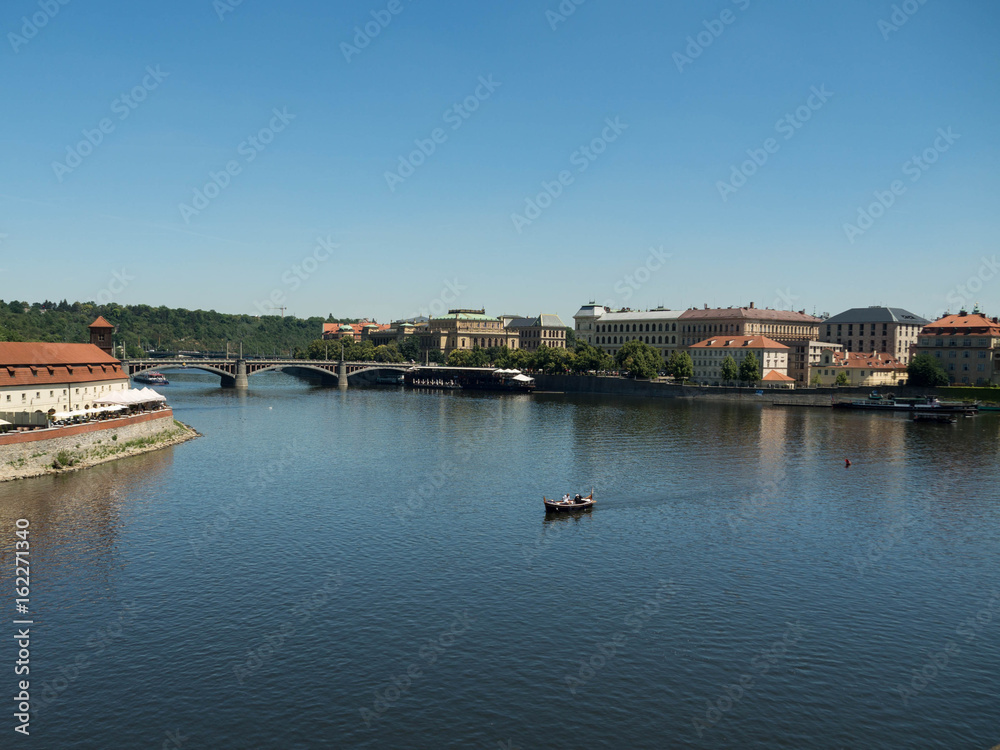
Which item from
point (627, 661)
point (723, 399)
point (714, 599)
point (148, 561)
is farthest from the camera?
point (723, 399)

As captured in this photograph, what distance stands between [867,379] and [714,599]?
568 feet

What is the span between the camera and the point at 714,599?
41031 millimetres

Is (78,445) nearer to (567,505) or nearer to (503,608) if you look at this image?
(567,505)

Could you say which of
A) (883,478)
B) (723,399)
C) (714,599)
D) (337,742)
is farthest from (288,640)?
(723,399)

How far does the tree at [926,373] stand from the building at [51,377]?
165 metres

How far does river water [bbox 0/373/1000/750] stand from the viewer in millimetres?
28641

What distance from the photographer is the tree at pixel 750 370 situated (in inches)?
7387

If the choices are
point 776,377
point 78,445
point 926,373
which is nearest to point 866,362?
point 926,373

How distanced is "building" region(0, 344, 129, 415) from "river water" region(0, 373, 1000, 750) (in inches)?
584

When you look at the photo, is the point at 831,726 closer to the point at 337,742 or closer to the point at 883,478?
the point at 337,742

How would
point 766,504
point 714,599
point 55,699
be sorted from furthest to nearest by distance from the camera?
point 766,504 → point 714,599 → point 55,699

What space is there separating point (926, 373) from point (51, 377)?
172 meters

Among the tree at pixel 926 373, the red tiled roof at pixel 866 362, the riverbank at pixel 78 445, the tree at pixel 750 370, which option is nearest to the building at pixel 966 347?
the tree at pixel 926 373

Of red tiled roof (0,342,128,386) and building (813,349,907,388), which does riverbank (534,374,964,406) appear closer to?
building (813,349,907,388)
